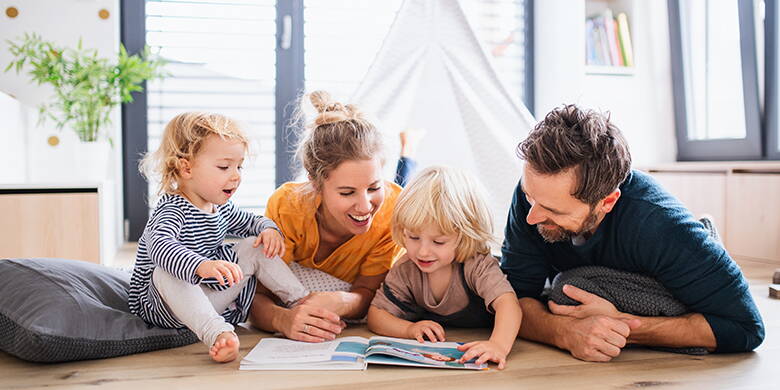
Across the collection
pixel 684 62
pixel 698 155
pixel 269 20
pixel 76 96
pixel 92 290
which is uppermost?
pixel 269 20

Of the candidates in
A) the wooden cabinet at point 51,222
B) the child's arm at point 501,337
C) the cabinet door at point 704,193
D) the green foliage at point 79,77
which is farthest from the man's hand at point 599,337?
the green foliage at point 79,77

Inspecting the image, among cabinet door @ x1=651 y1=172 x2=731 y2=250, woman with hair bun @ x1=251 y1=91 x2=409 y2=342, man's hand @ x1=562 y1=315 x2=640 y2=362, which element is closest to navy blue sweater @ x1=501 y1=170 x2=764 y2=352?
man's hand @ x1=562 y1=315 x2=640 y2=362

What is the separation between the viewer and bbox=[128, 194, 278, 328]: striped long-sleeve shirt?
1.30m

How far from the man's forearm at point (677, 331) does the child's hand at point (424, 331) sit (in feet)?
1.28

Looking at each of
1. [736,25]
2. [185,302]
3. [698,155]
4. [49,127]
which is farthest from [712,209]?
[49,127]

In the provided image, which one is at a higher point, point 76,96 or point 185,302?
point 76,96

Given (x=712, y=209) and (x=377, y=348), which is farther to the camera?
(x=712, y=209)

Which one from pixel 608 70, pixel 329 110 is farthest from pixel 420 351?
pixel 608 70

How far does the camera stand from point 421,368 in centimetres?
128

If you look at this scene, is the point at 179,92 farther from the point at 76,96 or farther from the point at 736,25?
the point at 736,25

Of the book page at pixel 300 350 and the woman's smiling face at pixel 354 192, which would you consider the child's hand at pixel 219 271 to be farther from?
the woman's smiling face at pixel 354 192

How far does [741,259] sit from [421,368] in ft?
7.26

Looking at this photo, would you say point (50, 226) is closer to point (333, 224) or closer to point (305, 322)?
point (333, 224)

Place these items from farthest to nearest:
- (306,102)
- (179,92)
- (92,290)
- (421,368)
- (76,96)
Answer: (179,92)
(76,96)
(306,102)
(92,290)
(421,368)
